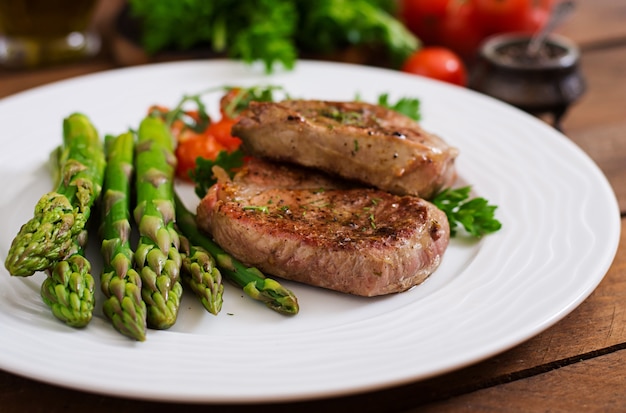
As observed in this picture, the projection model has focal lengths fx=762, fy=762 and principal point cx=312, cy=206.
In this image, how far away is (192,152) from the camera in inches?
173

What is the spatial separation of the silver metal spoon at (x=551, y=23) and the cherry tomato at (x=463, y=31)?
103cm

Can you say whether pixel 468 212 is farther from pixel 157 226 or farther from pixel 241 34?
pixel 241 34

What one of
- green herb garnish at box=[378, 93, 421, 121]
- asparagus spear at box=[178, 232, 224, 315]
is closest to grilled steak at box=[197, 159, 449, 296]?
asparagus spear at box=[178, 232, 224, 315]

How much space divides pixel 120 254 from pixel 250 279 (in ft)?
1.82

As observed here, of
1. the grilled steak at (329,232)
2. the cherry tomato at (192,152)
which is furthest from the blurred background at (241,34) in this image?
the grilled steak at (329,232)

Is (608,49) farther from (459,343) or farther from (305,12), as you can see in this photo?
(459,343)

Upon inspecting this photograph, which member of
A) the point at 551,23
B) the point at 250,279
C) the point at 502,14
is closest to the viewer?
the point at 250,279

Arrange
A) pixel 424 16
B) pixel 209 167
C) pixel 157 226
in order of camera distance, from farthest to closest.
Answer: pixel 424 16, pixel 209 167, pixel 157 226

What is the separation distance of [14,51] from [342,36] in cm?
263

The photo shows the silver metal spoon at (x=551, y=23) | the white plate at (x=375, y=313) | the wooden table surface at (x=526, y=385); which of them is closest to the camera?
the white plate at (x=375, y=313)

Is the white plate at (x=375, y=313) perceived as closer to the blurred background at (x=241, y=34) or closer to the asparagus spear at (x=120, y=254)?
the asparagus spear at (x=120, y=254)

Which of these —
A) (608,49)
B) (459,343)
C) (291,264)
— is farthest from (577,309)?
(608,49)

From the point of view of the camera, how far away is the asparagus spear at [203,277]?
3137 mm

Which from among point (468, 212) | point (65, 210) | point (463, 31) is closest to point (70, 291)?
point (65, 210)
